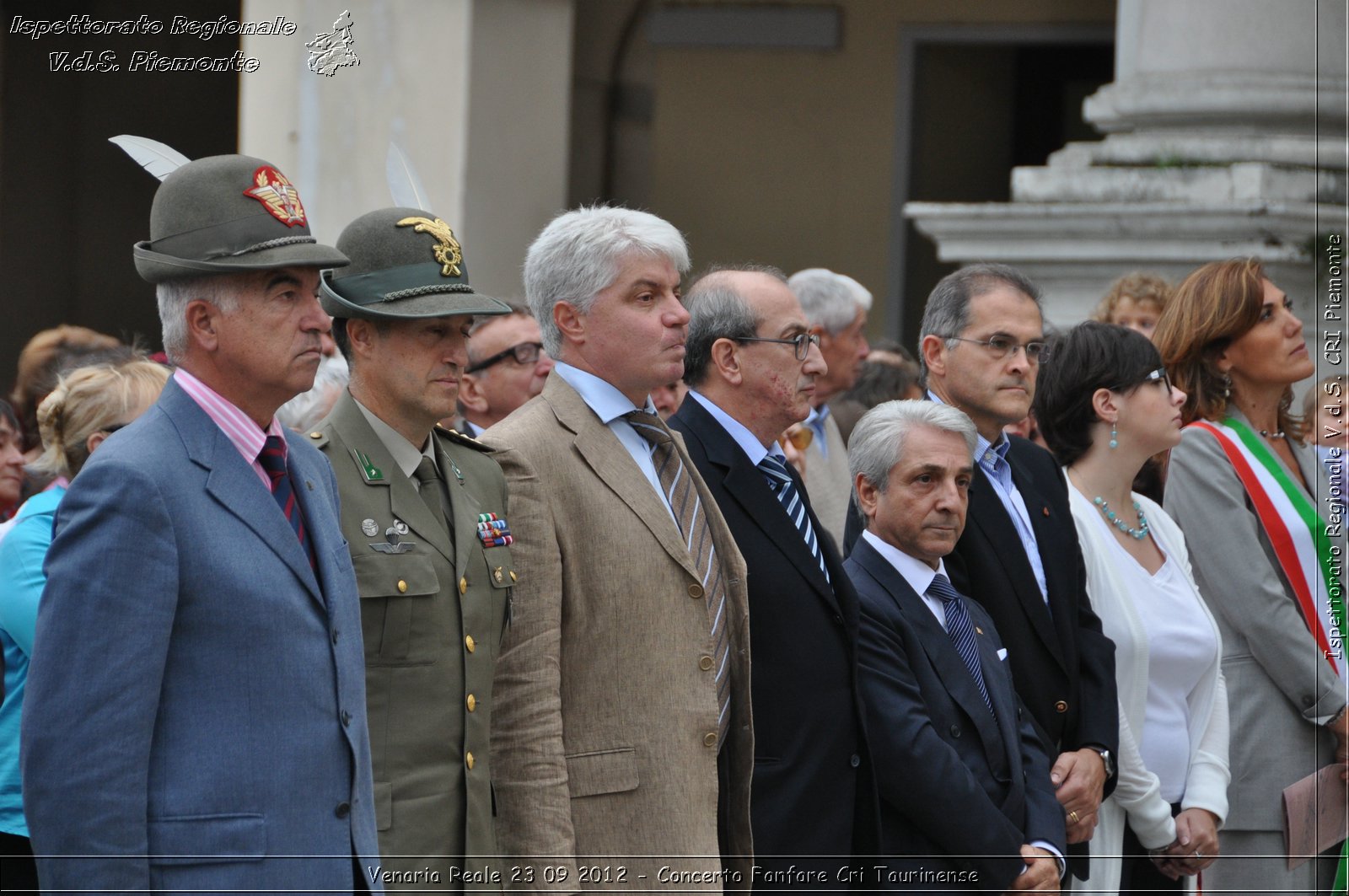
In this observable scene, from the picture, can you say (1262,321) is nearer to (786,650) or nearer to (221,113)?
(786,650)

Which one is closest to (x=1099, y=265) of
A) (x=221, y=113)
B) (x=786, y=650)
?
(x=786, y=650)

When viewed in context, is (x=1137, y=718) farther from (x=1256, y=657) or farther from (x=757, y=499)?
(x=757, y=499)

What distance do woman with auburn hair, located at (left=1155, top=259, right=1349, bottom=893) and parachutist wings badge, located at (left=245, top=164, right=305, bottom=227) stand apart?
125 inches

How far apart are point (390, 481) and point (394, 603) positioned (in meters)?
0.26

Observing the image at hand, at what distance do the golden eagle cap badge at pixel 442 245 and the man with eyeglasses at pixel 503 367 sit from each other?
7.11 feet

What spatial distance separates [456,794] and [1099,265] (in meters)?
4.76

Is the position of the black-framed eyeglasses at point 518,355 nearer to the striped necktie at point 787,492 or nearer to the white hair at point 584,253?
the striped necktie at point 787,492

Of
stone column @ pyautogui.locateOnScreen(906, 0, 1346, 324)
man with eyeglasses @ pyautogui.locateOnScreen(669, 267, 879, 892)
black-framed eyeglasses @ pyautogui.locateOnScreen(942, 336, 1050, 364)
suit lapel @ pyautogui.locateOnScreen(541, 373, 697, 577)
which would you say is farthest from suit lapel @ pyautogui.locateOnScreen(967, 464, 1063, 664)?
stone column @ pyautogui.locateOnScreen(906, 0, 1346, 324)

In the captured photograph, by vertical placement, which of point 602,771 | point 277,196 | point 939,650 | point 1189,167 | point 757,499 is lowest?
point 602,771

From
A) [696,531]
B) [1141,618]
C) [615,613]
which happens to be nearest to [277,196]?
[615,613]

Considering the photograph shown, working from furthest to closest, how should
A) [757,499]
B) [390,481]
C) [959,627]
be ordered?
[959,627] → [757,499] → [390,481]

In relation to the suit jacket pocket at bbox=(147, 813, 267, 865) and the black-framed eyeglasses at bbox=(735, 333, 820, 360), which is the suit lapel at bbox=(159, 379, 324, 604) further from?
the black-framed eyeglasses at bbox=(735, 333, 820, 360)

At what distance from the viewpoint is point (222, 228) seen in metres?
2.81

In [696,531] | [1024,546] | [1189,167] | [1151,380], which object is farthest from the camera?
[1189,167]
